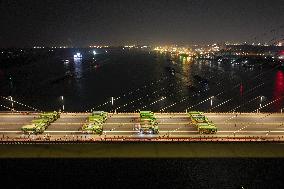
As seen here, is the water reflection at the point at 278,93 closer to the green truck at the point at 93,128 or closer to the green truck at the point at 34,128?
the green truck at the point at 93,128

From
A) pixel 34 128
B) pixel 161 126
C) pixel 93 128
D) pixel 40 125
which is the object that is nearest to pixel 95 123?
pixel 93 128

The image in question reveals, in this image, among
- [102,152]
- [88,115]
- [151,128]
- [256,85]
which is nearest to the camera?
[102,152]

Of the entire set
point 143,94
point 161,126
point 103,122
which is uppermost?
point 103,122

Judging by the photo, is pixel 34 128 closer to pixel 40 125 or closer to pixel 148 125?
pixel 40 125

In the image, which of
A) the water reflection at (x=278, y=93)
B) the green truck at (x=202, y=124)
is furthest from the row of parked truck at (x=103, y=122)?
the water reflection at (x=278, y=93)

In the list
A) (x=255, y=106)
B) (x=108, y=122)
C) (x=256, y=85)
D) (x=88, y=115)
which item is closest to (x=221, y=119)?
(x=108, y=122)

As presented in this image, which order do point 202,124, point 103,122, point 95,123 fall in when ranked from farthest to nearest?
point 103,122, point 95,123, point 202,124
